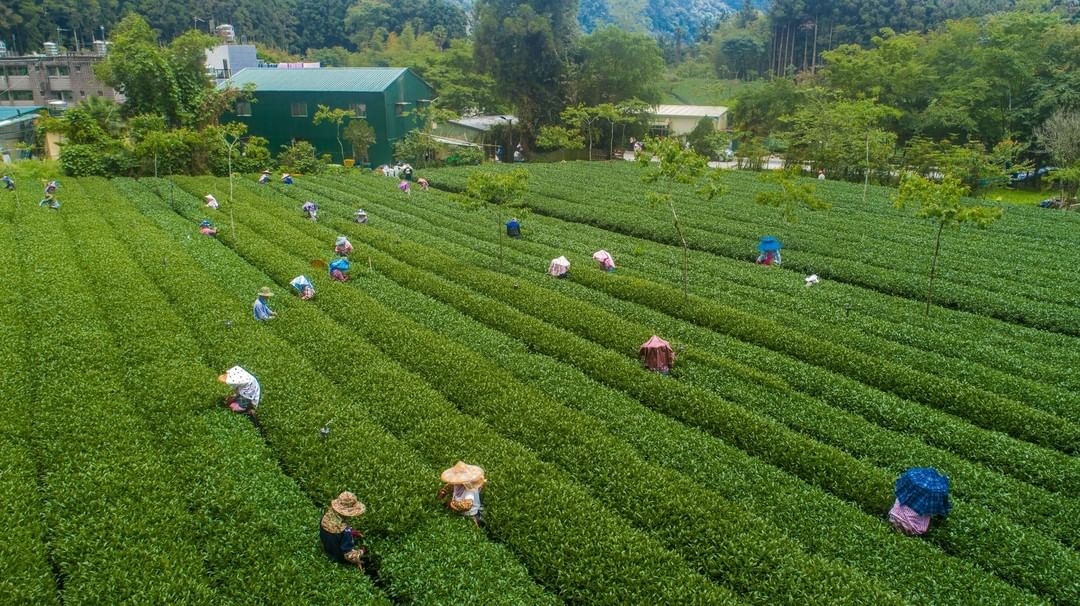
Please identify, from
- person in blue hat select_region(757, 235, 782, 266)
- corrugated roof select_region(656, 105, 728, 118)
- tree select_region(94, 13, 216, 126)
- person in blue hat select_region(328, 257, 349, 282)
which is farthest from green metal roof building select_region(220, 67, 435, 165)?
person in blue hat select_region(757, 235, 782, 266)

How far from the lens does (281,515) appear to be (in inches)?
440

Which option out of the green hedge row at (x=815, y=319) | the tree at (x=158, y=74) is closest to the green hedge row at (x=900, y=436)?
the green hedge row at (x=815, y=319)

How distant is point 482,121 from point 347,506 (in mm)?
68552

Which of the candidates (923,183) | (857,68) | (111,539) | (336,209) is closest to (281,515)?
(111,539)

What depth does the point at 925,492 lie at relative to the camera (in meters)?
11.0

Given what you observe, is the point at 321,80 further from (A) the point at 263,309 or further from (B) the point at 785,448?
(B) the point at 785,448

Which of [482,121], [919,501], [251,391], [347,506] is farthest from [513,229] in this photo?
[482,121]

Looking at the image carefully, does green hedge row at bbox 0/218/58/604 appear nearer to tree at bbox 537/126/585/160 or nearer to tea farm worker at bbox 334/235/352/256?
tea farm worker at bbox 334/235/352/256

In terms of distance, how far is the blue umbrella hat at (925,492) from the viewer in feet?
36.3

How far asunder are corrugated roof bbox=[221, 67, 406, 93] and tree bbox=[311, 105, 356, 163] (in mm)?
2174

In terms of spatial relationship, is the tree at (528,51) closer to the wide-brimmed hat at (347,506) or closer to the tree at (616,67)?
the tree at (616,67)

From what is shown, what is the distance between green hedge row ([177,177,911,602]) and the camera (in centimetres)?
1007

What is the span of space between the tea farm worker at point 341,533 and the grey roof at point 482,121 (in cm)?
6267

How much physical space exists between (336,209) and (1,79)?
69.9 meters
